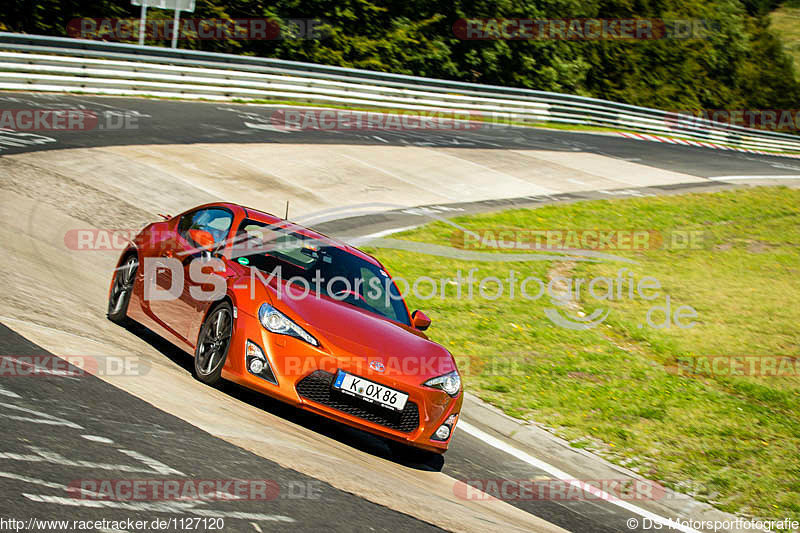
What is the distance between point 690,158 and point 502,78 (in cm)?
1388

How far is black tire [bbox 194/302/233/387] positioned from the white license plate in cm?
95

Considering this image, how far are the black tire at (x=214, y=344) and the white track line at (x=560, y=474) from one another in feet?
7.99

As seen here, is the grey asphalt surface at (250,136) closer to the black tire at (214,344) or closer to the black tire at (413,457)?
the black tire at (214,344)

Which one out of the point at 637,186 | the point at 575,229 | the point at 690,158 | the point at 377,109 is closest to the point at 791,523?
the point at 575,229

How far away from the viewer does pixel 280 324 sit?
21.6ft

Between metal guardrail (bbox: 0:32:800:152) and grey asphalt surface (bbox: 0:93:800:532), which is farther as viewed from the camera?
metal guardrail (bbox: 0:32:800:152)

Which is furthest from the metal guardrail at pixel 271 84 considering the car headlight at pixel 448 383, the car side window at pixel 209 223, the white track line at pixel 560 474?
the car headlight at pixel 448 383

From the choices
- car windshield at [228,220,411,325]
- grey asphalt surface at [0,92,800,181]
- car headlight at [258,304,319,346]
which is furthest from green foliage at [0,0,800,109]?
car headlight at [258,304,319,346]

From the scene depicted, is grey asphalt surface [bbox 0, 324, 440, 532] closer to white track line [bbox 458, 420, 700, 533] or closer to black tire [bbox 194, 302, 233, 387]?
black tire [bbox 194, 302, 233, 387]

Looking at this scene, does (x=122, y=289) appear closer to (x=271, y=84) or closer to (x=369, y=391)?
(x=369, y=391)

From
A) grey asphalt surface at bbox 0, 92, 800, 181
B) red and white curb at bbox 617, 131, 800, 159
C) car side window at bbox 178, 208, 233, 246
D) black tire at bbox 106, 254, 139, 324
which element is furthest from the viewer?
red and white curb at bbox 617, 131, 800, 159

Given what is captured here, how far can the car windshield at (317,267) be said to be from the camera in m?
7.56

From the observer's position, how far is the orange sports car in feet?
21.0

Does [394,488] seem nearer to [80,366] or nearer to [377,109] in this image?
[80,366]
